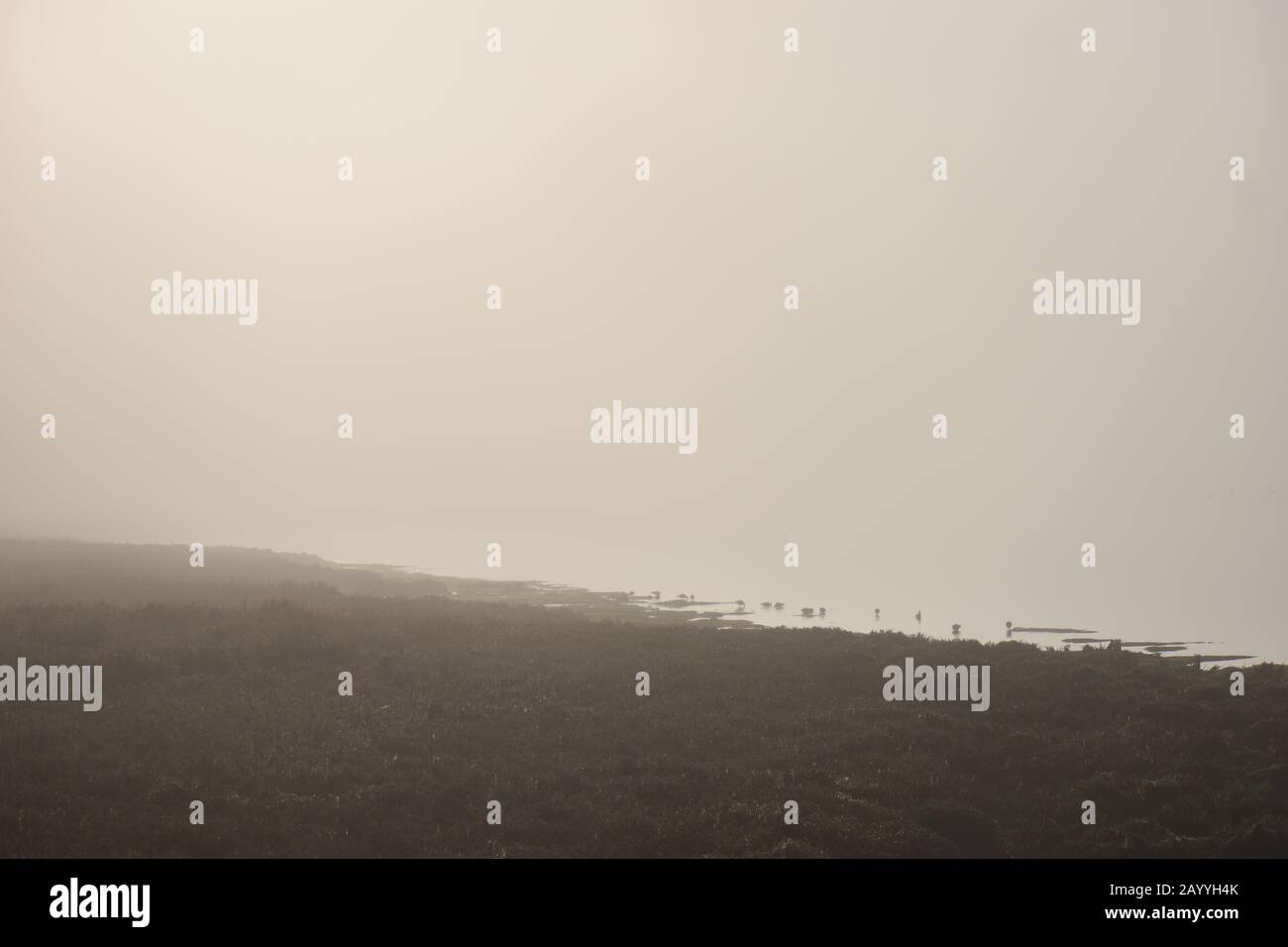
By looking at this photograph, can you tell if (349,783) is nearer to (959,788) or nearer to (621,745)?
(621,745)

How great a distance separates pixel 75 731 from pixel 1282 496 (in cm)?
20593

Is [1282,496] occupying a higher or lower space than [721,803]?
higher

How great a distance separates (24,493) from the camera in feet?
624

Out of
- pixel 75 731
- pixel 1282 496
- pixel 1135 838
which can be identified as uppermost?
pixel 1282 496

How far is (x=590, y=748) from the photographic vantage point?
23062 mm

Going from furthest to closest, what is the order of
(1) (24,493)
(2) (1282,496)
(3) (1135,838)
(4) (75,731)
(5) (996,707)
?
(1) (24,493)
(2) (1282,496)
(5) (996,707)
(4) (75,731)
(3) (1135,838)

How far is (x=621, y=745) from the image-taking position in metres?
23.3

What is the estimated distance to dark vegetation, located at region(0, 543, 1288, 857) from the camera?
1770 cm

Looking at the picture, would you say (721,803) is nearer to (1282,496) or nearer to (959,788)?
(959,788)

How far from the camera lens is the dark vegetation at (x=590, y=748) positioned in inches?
697
